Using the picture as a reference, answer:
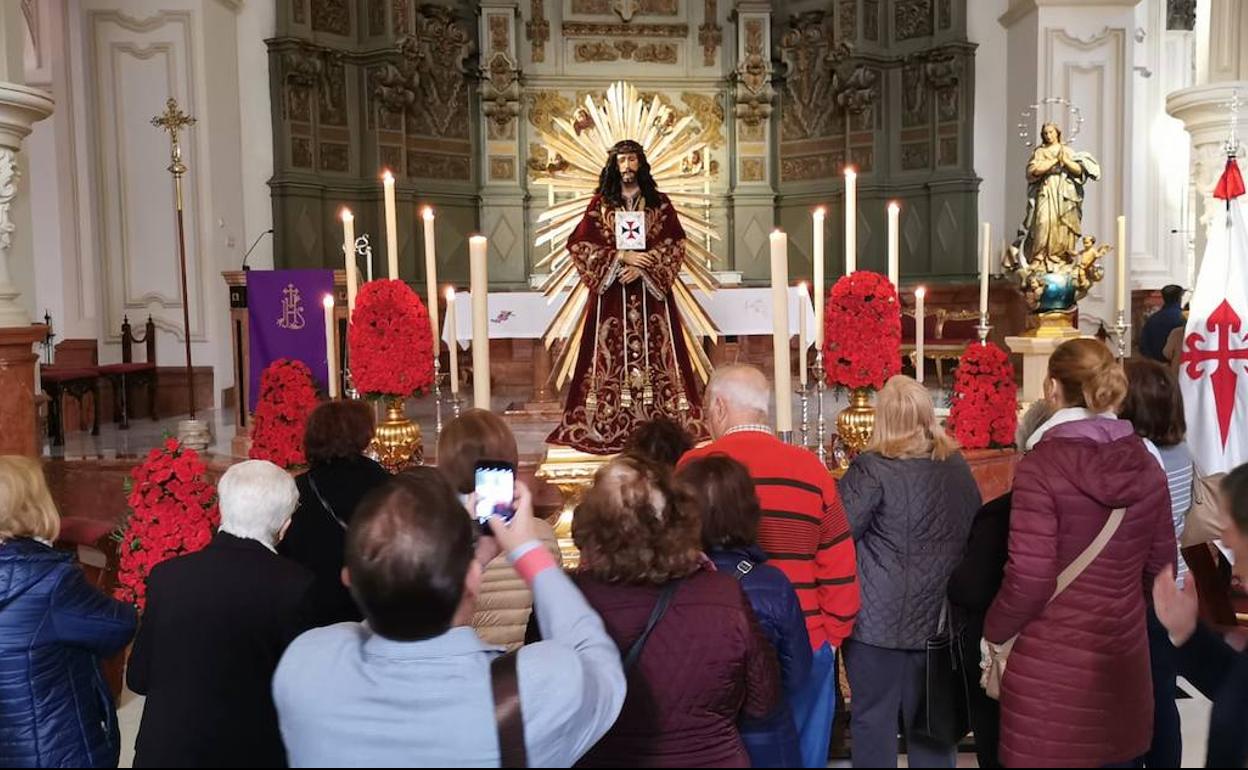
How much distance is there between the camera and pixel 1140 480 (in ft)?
8.88

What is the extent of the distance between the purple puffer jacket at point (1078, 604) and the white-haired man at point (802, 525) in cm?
39

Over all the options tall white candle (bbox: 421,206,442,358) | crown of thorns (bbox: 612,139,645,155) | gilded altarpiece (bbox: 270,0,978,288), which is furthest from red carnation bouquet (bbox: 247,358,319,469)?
gilded altarpiece (bbox: 270,0,978,288)

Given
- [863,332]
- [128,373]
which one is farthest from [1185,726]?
[128,373]

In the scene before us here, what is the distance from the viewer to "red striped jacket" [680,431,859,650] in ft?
9.38

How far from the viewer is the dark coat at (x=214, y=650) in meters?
2.44

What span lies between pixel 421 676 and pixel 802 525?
4.60 ft

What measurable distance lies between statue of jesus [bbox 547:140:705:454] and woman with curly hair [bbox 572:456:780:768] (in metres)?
2.47

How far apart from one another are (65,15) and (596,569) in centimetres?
1032

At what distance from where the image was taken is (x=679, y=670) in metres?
2.08

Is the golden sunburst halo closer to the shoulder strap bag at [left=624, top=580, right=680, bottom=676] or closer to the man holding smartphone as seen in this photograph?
the shoulder strap bag at [left=624, top=580, right=680, bottom=676]

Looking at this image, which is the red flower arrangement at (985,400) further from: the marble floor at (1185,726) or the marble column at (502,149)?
the marble column at (502,149)

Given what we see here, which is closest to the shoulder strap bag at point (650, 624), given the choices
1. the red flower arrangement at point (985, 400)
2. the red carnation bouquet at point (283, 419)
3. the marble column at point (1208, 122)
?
the red carnation bouquet at point (283, 419)

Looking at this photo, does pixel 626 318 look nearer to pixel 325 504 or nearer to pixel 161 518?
pixel 325 504

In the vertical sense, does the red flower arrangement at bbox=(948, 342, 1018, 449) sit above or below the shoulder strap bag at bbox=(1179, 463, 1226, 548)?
above
